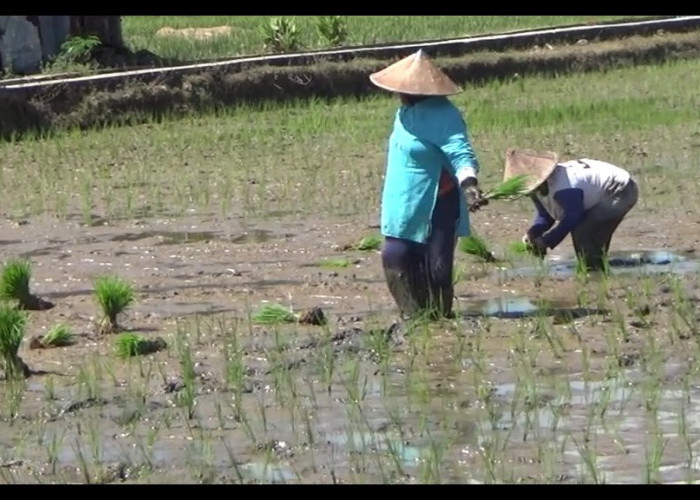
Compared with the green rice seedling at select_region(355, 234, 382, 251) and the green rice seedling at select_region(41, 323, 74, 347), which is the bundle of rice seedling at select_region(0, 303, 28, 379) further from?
the green rice seedling at select_region(355, 234, 382, 251)

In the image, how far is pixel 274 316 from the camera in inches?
290

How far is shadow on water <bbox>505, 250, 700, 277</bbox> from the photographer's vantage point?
837cm

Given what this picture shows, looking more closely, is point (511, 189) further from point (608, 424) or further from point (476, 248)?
point (608, 424)

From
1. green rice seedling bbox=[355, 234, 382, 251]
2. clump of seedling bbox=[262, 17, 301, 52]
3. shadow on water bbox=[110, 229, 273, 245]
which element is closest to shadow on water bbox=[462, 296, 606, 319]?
green rice seedling bbox=[355, 234, 382, 251]

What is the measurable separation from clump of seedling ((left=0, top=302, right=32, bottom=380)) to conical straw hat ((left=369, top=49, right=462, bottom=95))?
5.93 ft

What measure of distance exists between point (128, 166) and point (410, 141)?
17.6ft

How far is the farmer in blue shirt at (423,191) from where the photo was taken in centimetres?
718

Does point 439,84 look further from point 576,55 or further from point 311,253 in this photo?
point 576,55

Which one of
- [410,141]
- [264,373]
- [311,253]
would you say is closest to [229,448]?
[264,373]

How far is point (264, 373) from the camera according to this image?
6.57 metres

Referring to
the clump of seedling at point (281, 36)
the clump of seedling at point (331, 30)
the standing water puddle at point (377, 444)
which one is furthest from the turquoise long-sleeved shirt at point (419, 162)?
the clump of seedling at point (331, 30)

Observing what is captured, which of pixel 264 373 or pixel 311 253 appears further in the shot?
pixel 311 253

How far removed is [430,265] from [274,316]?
69 centimetres

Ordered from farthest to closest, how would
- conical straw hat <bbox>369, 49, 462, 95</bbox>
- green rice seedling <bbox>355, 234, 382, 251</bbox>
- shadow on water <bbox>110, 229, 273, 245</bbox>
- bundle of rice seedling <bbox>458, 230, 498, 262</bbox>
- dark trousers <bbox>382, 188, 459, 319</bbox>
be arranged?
1. shadow on water <bbox>110, 229, 273, 245</bbox>
2. green rice seedling <bbox>355, 234, 382, 251</bbox>
3. bundle of rice seedling <bbox>458, 230, 498, 262</bbox>
4. dark trousers <bbox>382, 188, 459, 319</bbox>
5. conical straw hat <bbox>369, 49, 462, 95</bbox>
